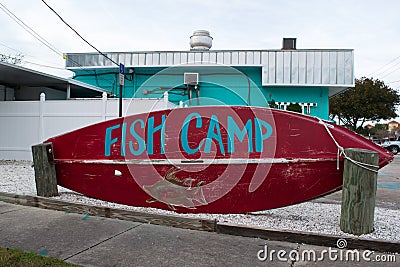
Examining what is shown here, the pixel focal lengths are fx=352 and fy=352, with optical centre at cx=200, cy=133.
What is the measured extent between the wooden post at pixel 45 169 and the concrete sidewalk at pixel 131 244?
34.9 inches

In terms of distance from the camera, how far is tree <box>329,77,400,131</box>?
34.4 meters

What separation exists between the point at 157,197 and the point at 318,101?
12858 millimetres

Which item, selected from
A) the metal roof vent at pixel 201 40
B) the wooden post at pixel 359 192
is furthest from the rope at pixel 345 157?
the metal roof vent at pixel 201 40

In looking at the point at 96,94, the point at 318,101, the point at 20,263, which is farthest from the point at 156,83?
the point at 20,263

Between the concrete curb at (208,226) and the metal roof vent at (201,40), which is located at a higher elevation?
the metal roof vent at (201,40)

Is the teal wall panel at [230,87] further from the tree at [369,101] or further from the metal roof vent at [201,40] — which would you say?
the tree at [369,101]

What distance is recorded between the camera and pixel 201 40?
56.6 feet

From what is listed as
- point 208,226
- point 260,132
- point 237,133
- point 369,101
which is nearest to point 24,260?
point 208,226

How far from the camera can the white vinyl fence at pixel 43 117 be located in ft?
37.1

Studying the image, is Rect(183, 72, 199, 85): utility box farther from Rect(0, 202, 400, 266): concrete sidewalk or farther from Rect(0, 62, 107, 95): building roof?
Rect(0, 202, 400, 266): concrete sidewalk

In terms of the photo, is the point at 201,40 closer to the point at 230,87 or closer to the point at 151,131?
the point at 230,87

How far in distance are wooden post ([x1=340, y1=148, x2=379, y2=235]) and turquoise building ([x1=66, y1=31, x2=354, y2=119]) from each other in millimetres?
10364

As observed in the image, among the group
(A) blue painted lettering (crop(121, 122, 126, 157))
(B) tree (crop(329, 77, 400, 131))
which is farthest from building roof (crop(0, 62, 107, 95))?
(B) tree (crop(329, 77, 400, 131))

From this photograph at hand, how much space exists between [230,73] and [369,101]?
24329 millimetres
